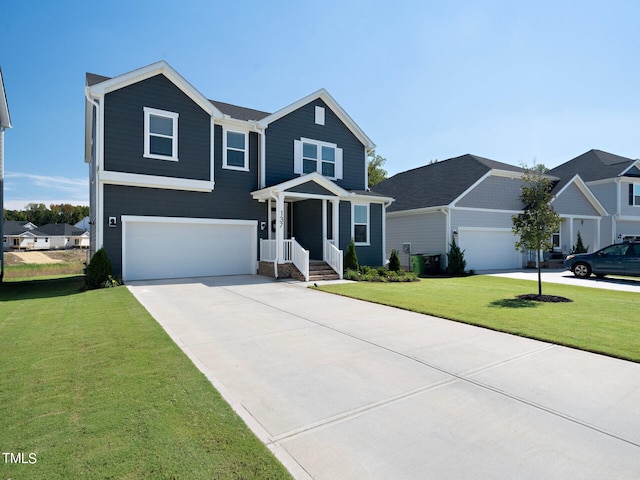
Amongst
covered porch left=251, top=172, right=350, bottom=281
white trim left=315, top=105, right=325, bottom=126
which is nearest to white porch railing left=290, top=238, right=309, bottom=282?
covered porch left=251, top=172, right=350, bottom=281

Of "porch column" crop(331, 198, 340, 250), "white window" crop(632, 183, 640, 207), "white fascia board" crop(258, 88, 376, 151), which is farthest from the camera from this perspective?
"white window" crop(632, 183, 640, 207)

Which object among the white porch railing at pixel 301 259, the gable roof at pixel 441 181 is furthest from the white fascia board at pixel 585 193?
the white porch railing at pixel 301 259

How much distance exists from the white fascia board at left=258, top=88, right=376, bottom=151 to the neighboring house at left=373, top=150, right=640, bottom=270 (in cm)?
491

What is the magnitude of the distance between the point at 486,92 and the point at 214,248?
467 inches

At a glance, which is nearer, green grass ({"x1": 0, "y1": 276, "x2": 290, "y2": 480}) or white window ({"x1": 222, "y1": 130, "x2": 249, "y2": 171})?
green grass ({"x1": 0, "y1": 276, "x2": 290, "y2": 480})

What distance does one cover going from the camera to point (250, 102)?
1738cm

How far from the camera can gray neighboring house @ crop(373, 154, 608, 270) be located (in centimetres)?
1848

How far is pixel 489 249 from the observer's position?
19609 millimetres

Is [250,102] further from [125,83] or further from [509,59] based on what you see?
[509,59]

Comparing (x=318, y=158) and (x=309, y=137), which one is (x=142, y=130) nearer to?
(x=309, y=137)

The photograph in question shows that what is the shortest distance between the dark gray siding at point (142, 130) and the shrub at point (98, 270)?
3.04m

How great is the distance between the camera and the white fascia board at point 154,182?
11922 mm

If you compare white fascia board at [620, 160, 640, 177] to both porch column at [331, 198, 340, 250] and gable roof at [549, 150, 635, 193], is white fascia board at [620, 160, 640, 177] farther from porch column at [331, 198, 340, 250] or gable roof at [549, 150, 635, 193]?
porch column at [331, 198, 340, 250]

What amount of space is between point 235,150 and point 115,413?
12.9 meters
